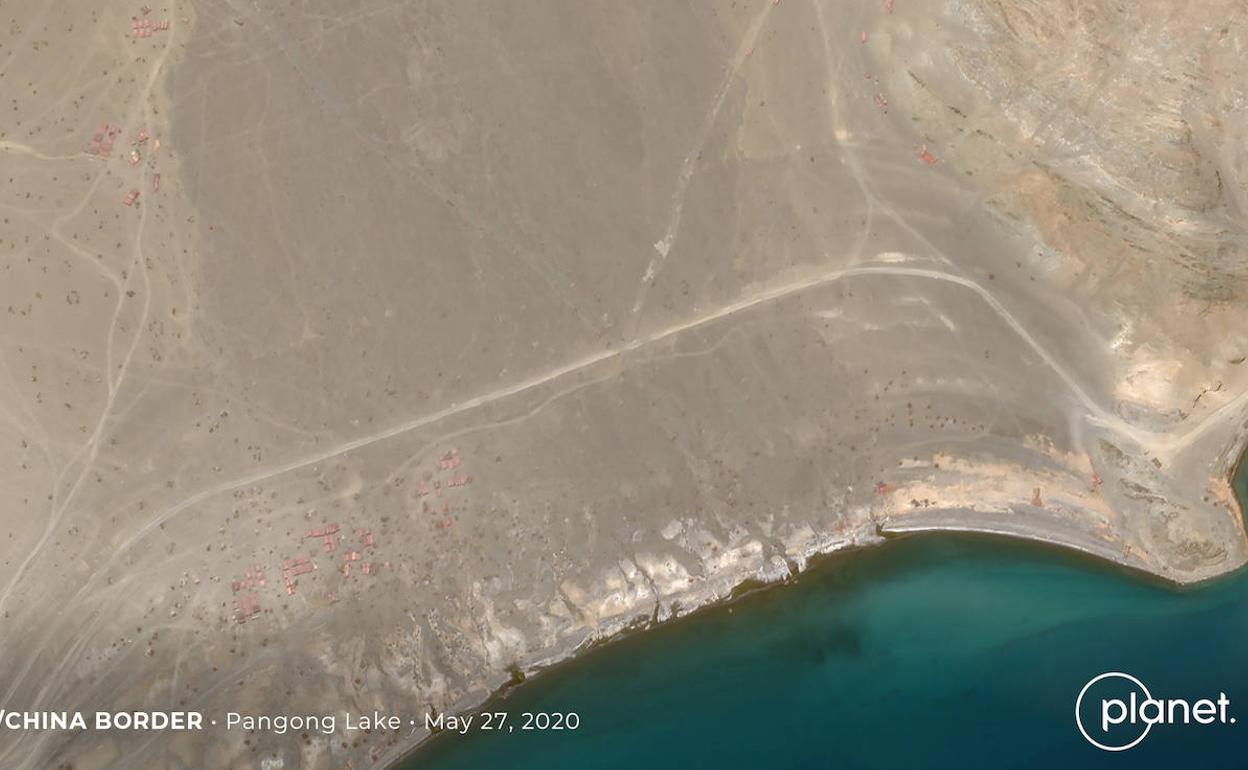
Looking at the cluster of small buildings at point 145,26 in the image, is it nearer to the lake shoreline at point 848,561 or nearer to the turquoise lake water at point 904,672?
the lake shoreline at point 848,561

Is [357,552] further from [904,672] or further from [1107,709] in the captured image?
[1107,709]

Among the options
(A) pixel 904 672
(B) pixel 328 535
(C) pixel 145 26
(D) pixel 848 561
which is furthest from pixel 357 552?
(A) pixel 904 672

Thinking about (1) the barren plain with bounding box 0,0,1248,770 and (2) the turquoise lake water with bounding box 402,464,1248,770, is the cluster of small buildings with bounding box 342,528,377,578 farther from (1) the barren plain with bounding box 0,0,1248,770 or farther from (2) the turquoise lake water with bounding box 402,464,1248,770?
(2) the turquoise lake water with bounding box 402,464,1248,770

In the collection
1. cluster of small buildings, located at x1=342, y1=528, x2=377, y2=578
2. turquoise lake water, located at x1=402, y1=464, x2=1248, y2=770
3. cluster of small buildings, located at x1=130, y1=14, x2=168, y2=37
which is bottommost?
turquoise lake water, located at x1=402, y1=464, x2=1248, y2=770

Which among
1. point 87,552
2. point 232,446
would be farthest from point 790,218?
point 87,552

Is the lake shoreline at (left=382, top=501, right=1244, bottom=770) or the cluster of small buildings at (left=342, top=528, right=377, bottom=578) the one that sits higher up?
the cluster of small buildings at (left=342, top=528, right=377, bottom=578)

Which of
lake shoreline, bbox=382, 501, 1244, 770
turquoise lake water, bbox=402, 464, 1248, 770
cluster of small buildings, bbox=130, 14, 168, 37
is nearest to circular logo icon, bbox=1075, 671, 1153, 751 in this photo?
turquoise lake water, bbox=402, 464, 1248, 770

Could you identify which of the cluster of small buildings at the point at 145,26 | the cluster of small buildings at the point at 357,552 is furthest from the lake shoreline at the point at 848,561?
the cluster of small buildings at the point at 145,26
